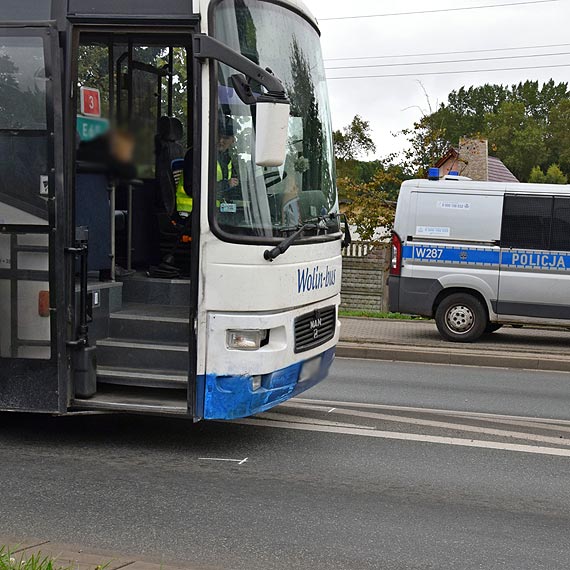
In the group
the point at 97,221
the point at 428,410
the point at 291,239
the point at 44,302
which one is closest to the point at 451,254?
the point at 428,410

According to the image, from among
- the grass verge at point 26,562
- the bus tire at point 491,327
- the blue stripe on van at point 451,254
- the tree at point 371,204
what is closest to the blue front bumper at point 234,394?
the grass verge at point 26,562

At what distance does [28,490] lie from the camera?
6203mm

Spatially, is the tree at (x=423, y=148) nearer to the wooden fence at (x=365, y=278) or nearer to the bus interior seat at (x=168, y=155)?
the wooden fence at (x=365, y=278)

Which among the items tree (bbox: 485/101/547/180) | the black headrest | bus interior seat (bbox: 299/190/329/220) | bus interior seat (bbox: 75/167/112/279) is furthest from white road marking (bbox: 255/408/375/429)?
tree (bbox: 485/101/547/180)

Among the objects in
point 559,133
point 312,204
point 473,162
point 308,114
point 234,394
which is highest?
point 559,133

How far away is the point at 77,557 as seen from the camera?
465 centimetres

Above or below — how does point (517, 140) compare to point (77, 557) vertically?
above

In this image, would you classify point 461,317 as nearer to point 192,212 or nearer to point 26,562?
point 192,212

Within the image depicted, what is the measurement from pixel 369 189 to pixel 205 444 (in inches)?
790

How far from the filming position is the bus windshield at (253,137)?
6.77 m

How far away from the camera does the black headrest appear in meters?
8.05

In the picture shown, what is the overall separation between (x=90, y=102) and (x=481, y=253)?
29.0 ft

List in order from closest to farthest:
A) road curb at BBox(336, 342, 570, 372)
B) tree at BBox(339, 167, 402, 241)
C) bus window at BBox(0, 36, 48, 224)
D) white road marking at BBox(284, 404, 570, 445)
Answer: bus window at BBox(0, 36, 48, 224)
white road marking at BBox(284, 404, 570, 445)
road curb at BBox(336, 342, 570, 372)
tree at BBox(339, 167, 402, 241)

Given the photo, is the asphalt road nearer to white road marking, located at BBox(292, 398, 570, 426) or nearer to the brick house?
white road marking, located at BBox(292, 398, 570, 426)
